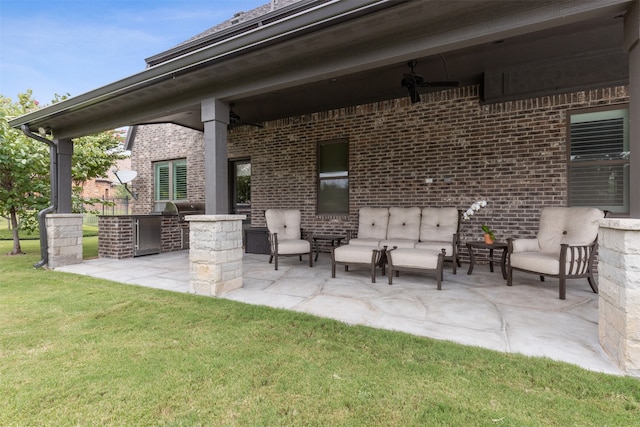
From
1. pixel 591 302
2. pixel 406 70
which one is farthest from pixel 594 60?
pixel 591 302

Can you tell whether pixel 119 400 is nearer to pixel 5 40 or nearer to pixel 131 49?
pixel 131 49

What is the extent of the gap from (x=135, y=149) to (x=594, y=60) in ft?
35.8

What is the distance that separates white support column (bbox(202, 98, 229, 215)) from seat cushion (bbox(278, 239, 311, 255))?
65.6 inches

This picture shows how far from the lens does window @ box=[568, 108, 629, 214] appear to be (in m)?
4.60

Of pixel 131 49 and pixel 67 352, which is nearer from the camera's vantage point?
pixel 67 352

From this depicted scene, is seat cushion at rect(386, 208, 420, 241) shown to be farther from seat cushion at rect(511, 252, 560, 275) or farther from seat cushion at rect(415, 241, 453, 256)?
seat cushion at rect(511, 252, 560, 275)

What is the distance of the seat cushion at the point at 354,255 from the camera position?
4312 mm

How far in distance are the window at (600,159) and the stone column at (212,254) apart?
5172mm

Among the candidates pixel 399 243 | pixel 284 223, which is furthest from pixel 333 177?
pixel 399 243

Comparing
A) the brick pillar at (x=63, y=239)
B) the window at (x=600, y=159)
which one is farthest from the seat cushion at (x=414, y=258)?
the brick pillar at (x=63, y=239)

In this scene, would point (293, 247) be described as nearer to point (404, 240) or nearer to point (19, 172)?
point (404, 240)

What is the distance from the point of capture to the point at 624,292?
1934 millimetres

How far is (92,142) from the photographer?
26.4 ft

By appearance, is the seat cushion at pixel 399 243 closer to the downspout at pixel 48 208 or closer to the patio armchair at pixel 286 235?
the patio armchair at pixel 286 235
